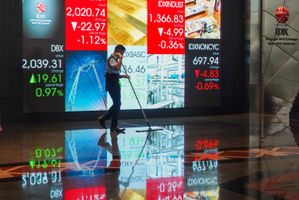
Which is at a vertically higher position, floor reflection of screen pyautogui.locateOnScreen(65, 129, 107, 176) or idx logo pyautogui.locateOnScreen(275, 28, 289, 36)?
idx logo pyautogui.locateOnScreen(275, 28, 289, 36)

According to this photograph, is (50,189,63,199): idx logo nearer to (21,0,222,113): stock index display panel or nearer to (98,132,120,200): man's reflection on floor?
(98,132,120,200): man's reflection on floor

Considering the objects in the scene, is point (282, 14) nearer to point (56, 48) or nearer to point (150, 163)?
point (56, 48)

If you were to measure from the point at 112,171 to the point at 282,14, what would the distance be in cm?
874

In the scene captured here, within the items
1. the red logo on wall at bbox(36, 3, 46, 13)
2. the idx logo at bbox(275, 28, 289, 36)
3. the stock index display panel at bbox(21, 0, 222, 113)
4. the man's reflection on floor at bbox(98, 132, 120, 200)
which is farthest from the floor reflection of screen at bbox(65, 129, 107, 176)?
the idx logo at bbox(275, 28, 289, 36)

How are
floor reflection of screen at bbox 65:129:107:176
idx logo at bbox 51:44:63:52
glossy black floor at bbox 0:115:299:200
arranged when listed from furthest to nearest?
idx logo at bbox 51:44:63:52 → floor reflection of screen at bbox 65:129:107:176 → glossy black floor at bbox 0:115:299:200

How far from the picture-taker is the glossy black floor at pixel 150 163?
16.1 feet

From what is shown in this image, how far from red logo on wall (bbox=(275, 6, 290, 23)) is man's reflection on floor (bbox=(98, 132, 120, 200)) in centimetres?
663

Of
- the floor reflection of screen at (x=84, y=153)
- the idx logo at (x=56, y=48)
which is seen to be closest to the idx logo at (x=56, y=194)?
the floor reflection of screen at (x=84, y=153)

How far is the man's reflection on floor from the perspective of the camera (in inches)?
189

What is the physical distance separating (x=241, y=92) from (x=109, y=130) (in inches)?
210

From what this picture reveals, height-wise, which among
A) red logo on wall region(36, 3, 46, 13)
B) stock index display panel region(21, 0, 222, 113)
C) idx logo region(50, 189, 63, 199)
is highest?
red logo on wall region(36, 3, 46, 13)

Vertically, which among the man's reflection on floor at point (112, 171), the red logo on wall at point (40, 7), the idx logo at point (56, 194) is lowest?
the idx logo at point (56, 194)

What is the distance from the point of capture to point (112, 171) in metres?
5.95

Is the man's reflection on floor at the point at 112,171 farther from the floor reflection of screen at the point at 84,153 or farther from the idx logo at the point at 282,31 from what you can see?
the idx logo at the point at 282,31
